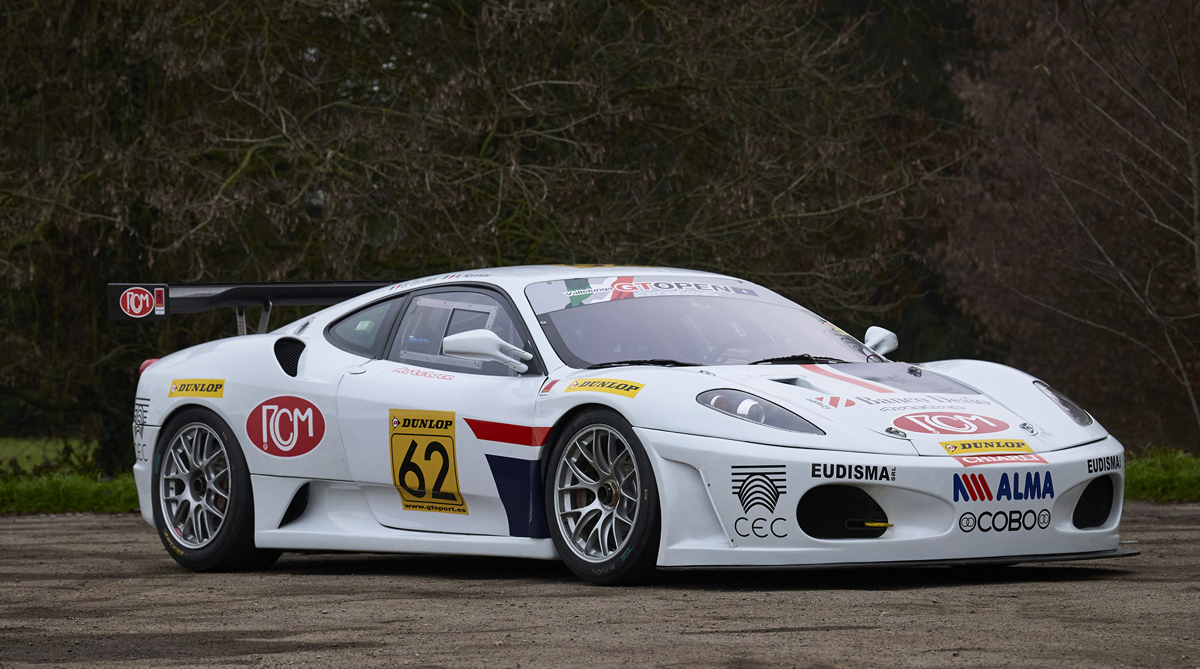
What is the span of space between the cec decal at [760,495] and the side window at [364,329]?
2.29 metres

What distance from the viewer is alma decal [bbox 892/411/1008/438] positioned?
5965mm

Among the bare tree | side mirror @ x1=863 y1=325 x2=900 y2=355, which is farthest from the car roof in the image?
the bare tree

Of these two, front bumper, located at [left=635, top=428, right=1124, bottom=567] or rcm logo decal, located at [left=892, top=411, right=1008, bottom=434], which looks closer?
front bumper, located at [left=635, top=428, right=1124, bottom=567]

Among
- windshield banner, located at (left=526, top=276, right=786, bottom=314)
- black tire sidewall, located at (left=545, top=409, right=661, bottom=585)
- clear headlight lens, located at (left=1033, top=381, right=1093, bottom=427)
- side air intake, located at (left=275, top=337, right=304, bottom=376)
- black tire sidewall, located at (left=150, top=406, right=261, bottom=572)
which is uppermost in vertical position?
windshield banner, located at (left=526, top=276, right=786, bottom=314)

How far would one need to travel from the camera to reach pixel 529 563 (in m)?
7.43

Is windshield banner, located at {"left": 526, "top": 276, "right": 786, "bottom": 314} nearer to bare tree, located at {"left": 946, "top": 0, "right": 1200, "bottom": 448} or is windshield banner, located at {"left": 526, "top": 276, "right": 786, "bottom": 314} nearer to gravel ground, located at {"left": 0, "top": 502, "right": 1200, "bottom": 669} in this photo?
gravel ground, located at {"left": 0, "top": 502, "right": 1200, "bottom": 669}

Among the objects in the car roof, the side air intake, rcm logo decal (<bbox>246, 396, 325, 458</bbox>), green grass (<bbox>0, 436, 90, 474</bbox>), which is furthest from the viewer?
green grass (<bbox>0, 436, 90, 474</bbox>)

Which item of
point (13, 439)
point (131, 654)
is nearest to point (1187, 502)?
point (131, 654)

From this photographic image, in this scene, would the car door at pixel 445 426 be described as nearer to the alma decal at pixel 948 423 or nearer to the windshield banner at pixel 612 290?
the windshield banner at pixel 612 290

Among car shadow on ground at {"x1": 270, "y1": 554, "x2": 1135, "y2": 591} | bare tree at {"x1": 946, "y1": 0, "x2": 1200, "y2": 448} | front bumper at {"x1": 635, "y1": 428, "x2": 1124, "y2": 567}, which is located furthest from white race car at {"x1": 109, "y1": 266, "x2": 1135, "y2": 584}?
bare tree at {"x1": 946, "y1": 0, "x2": 1200, "y2": 448}

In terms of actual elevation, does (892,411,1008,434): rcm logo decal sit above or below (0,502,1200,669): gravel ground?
above

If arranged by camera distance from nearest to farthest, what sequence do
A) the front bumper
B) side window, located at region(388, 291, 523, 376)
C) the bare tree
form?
the front bumper < side window, located at region(388, 291, 523, 376) < the bare tree

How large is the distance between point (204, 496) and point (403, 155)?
641 cm

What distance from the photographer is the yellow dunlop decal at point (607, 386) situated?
20.2 feet
